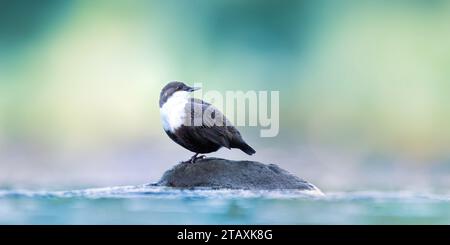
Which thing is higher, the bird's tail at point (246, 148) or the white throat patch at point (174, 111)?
the white throat patch at point (174, 111)

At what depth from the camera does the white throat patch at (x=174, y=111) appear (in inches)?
130

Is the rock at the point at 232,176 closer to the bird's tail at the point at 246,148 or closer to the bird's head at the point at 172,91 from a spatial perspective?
the bird's tail at the point at 246,148

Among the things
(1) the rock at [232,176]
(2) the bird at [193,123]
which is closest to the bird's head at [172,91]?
(2) the bird at [193,123]

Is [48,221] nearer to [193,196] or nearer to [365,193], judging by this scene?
[193,196]

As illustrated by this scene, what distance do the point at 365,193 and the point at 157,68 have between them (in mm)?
1251

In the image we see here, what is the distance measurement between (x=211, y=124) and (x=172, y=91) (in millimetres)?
257

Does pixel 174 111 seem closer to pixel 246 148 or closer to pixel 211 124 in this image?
pixel 211 124

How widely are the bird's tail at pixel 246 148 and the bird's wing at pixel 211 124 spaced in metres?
0.04

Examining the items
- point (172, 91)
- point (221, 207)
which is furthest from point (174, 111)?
point (221, 207)

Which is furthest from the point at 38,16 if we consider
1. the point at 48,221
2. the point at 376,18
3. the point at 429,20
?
the point at 429,20

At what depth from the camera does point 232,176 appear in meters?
3.34

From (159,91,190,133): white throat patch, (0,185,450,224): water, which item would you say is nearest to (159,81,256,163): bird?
(159,91,190,133): white throat patch

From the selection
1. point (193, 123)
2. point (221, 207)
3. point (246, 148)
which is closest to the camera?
point (221, 207)
